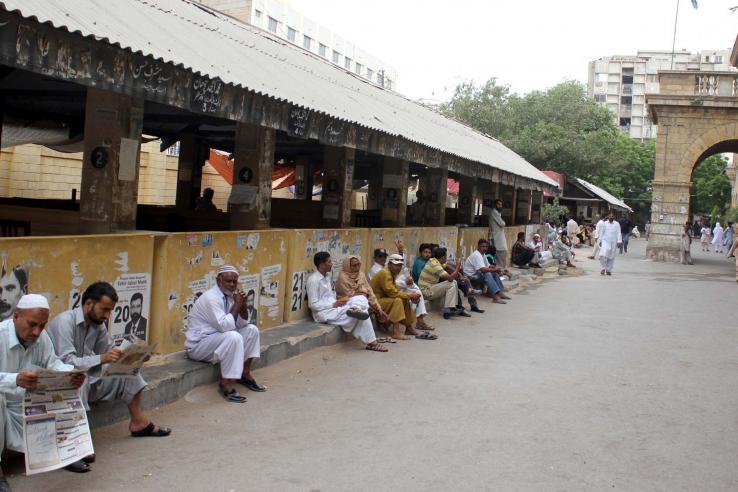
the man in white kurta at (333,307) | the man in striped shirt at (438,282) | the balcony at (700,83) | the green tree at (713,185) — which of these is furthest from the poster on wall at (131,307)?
the green tree at (713,185)

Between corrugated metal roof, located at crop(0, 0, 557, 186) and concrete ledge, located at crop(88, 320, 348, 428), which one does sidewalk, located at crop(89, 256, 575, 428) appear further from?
corrugated metal roof, located at crop(0, 0, 557, 186)

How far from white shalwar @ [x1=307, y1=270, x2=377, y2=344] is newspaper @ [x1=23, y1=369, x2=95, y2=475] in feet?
15.1

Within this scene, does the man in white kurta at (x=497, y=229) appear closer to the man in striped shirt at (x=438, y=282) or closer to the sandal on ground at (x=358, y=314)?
the man in striped shirt at (x=438, y=282)

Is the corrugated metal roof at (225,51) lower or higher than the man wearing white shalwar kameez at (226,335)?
higher

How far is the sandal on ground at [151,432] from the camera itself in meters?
4.82

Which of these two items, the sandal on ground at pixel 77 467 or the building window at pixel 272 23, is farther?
the building window at pixel 272 23

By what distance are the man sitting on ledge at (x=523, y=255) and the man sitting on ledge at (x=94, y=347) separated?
1509 cm

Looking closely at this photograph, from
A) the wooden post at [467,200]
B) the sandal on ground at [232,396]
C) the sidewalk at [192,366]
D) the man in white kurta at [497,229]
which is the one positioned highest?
the wooden post at [467,200]

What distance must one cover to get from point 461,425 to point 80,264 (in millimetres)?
3102

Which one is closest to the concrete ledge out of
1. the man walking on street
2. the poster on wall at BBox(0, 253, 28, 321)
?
the poster on wall at BBox(0, 253, 28, 321)

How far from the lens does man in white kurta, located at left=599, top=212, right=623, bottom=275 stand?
19.6 meters

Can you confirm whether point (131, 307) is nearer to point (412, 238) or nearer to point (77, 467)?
point (77, 467)

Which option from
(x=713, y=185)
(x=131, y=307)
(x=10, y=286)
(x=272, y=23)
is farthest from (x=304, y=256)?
(x=713, y=185)

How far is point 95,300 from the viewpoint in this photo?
14.6 ft
